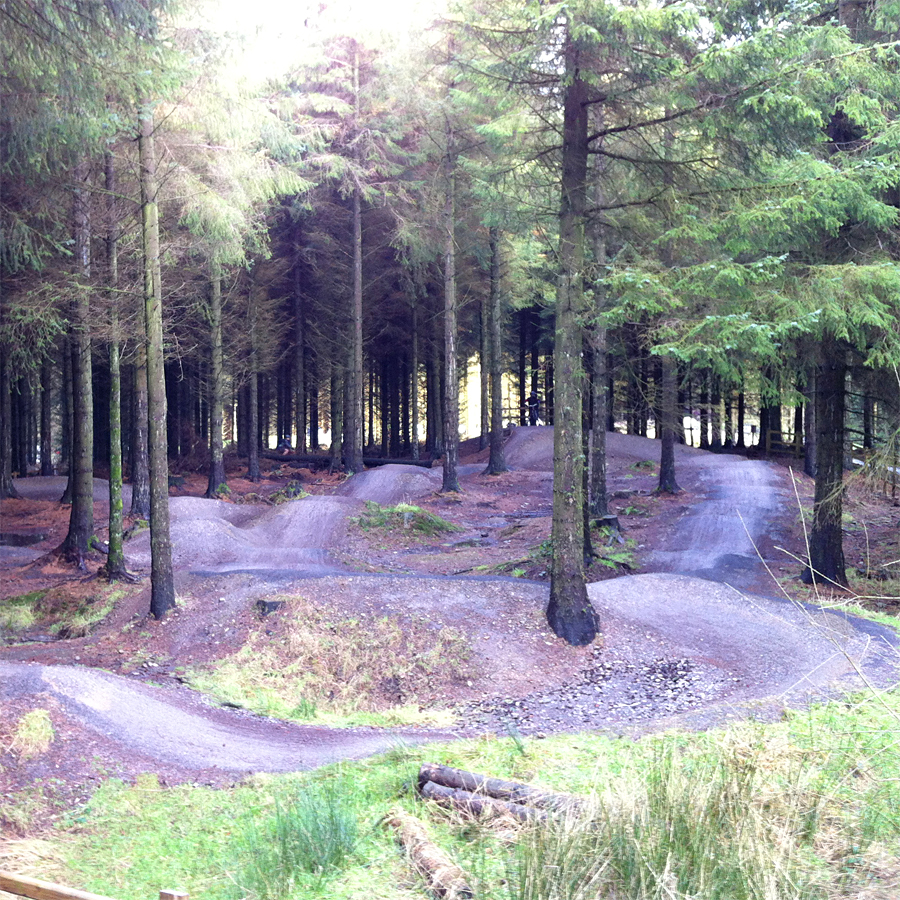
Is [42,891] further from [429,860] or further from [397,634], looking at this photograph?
[397,634]

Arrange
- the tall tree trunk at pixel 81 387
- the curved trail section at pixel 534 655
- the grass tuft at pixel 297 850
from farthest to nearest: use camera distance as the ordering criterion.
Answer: the tall tree trunk at pixel 81 387
the curved trail section at pixel 534 655
the grass tuft at pixel 297 850

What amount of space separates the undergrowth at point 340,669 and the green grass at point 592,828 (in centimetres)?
325

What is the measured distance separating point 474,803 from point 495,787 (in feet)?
0.68

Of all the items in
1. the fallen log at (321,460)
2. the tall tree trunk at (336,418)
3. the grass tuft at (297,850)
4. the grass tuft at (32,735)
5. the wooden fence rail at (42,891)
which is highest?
the tall tree trunk at (336,418)

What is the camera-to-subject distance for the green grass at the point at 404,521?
19.4 metres

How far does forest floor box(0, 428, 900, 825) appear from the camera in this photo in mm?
7906

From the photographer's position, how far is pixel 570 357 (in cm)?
1129

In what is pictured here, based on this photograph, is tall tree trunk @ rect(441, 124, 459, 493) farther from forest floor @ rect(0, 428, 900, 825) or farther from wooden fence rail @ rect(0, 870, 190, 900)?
wooden fence rail @ rect(0, 870, 190, 900)

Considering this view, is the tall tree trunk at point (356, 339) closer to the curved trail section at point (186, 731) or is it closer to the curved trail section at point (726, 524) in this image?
the curved trail section at point (726, 524)

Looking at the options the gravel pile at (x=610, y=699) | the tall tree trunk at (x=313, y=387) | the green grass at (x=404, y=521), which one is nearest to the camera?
the gravel pile at (x=610, y=699)

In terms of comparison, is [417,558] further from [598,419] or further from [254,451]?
[254,451]

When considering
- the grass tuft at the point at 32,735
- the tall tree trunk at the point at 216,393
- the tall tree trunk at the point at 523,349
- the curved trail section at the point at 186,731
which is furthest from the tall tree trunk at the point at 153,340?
the tall tree trunk at the point at 523,349

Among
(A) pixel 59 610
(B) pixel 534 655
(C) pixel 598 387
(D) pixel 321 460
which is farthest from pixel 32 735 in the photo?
(D) pixel 321 460

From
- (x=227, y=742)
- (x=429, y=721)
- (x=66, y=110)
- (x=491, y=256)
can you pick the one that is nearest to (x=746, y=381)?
(x=429, y=721)
